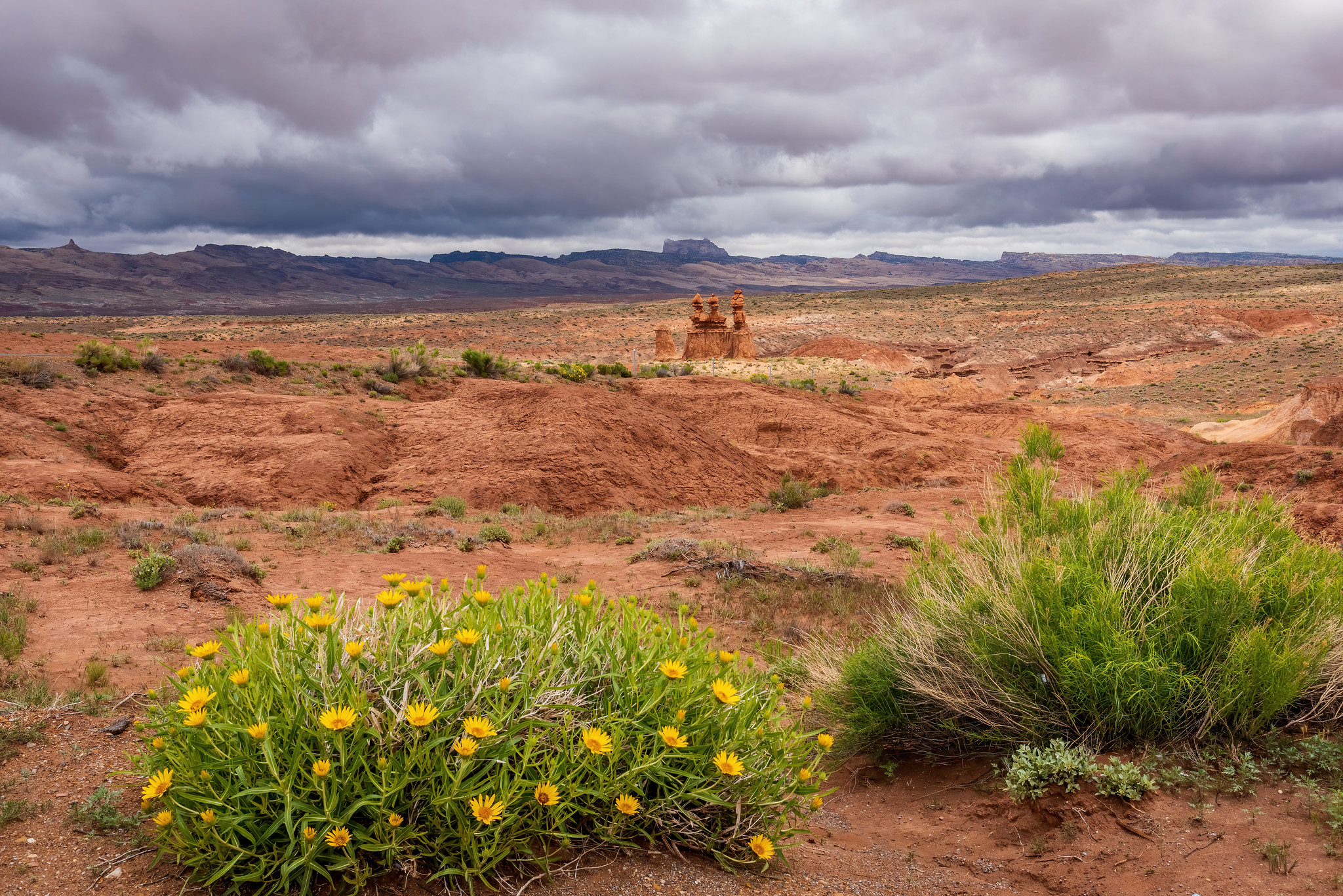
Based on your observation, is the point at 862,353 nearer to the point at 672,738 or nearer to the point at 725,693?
the point at 725,693

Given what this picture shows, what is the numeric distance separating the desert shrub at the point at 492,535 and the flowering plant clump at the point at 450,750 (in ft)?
25.8

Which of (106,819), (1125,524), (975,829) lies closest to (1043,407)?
(1125,524)

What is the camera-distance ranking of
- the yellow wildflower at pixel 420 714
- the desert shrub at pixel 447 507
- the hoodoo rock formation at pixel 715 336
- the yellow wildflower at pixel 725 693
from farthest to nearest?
the hoodoo rock formation at pixel 715 336
the desert shrub at pixel 447 507
the yellow wildflower at pixel 725 693
the yellow wildflower at pixel 420 714

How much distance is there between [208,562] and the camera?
7504 mm

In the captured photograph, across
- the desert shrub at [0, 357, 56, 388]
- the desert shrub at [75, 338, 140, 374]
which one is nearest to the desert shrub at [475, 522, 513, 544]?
the desert shrub at [0, 357, 56, 388]

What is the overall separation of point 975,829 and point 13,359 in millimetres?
20311

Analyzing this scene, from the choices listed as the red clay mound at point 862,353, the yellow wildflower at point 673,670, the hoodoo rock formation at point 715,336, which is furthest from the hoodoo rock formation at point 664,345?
the yellow wildflower at point 673,670

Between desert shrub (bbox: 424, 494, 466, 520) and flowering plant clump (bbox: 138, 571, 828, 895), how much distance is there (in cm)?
1006

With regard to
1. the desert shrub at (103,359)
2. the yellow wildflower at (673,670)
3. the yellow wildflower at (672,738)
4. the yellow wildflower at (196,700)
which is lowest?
the yellow wildflower at (672,738)

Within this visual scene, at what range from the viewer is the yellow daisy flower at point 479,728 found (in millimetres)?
2410

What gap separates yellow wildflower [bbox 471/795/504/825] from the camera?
7.81 ft

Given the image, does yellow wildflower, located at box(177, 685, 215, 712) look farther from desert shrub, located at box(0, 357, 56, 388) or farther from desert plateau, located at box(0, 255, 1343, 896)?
desert shrub, located at box(0, 357, 56, 388)

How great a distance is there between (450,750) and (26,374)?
60.4 feet

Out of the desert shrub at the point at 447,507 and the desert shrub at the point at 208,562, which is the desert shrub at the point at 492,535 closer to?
the desert shrub at the point at 447,507
